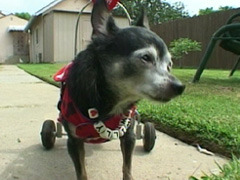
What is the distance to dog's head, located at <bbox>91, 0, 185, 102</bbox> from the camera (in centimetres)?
185

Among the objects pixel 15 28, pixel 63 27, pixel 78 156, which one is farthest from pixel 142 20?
pixel 15 28

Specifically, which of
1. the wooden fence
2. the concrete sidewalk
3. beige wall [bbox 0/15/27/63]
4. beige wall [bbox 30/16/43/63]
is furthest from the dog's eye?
beige wall [bbox 0/15/27/63]

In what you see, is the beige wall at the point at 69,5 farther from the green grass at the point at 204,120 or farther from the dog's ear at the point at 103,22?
the dog's ear at the point at 103,22

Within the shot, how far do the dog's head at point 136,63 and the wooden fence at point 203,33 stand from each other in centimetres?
1146

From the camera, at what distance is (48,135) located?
2.69 m

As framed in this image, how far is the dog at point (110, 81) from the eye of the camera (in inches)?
74.4

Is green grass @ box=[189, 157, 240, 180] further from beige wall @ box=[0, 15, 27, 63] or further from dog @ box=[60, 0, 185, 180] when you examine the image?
beige wall @ box=[0, 15, 27, 63]

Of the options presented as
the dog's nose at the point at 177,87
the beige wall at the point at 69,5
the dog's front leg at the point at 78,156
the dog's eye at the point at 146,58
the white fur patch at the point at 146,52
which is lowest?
the beige wall at the point at 69,5

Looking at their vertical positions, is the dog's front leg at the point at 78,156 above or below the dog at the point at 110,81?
below

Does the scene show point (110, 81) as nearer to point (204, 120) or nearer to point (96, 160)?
point (96, 160)

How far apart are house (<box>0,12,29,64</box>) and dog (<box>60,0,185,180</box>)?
30.7m

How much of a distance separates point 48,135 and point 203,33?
12.8 meters

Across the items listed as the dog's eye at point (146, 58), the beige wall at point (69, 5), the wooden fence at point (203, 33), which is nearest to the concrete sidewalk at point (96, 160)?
the dog's eye at point (146, 58)

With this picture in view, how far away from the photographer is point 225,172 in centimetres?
196
